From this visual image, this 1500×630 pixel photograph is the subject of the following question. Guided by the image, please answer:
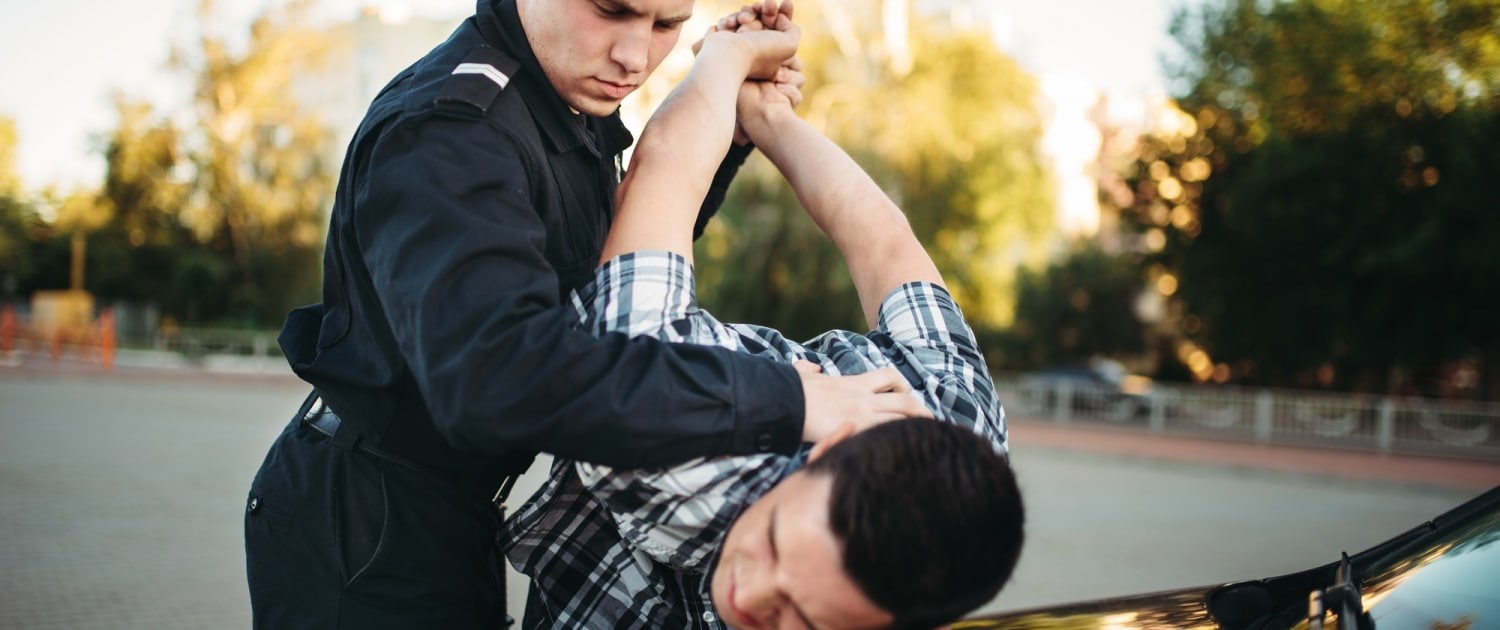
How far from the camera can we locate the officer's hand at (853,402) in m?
1.58

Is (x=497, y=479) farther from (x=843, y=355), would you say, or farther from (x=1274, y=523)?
(x=1274, y=523)

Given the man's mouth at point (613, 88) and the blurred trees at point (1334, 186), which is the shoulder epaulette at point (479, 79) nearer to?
the man's mouth at point (613, 88)

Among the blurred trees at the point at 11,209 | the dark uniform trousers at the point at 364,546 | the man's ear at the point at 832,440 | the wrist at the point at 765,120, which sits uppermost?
the blurred trees at the point at 11,209

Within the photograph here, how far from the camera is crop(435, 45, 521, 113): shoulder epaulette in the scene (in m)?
1.59

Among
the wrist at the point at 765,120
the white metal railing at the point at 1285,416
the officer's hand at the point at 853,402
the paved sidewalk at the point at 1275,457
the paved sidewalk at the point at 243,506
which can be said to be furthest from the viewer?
the white metal railing at the point at 1285,416

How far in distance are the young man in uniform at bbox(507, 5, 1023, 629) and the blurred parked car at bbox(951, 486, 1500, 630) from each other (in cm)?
81

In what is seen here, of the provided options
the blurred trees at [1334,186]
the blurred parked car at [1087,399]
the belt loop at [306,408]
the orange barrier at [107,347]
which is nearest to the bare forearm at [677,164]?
the belt loop at [306,408]

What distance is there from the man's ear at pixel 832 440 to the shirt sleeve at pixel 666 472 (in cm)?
10

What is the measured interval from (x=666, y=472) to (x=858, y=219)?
0.63 meters

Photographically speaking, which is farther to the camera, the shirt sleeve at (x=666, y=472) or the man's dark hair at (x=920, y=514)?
the shirt sleeve at (x=666, y=472)

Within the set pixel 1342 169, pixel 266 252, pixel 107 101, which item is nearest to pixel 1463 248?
pixel 1342 169

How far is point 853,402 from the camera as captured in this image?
1604 mm

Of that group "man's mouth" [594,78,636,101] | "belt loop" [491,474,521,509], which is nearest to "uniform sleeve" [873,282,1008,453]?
"man's mouth" [594,78,636,101]

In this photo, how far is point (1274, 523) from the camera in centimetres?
1257
